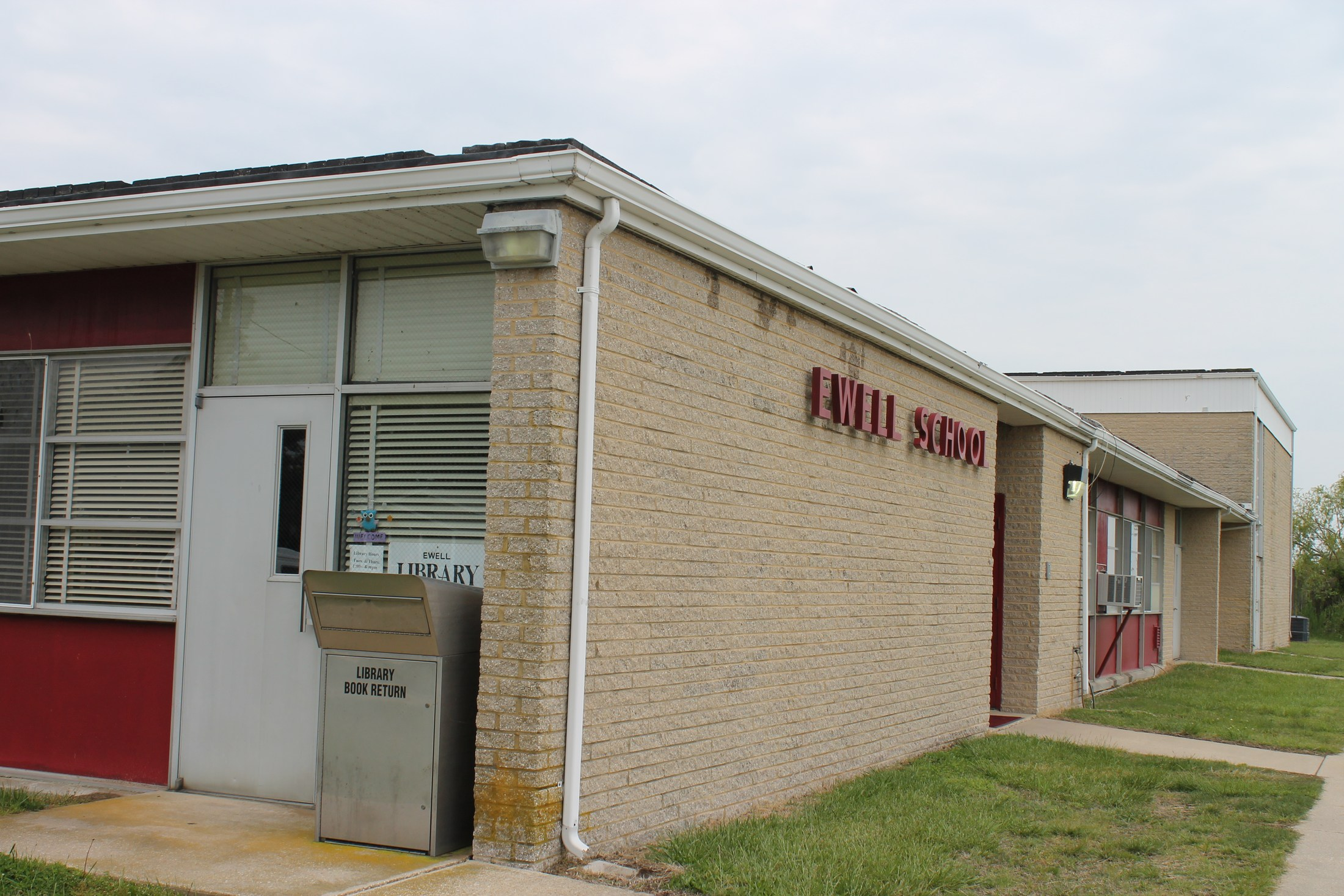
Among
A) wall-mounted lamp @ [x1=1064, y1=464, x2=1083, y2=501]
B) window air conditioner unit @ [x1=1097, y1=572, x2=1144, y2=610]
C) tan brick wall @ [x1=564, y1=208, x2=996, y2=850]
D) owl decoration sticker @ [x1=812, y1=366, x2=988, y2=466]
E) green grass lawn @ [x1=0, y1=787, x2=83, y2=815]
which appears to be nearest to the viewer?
tan brick wall @ [x1=564, y1=208, x2=996, y2=850]

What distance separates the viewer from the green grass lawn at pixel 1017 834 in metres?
6.01

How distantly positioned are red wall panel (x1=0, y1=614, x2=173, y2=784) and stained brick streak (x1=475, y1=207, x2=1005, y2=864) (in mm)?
2934

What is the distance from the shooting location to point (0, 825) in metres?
6.30

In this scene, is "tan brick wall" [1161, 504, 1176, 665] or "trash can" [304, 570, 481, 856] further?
"tan brick wall" [1161, 504, 1176, 665]

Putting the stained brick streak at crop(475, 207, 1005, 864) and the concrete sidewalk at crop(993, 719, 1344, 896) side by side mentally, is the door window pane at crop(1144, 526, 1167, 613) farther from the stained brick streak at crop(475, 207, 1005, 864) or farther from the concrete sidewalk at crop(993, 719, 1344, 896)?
the stained brick streak at crop(475, 207, 1005, 864)

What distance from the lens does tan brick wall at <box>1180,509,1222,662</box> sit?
2548 cm

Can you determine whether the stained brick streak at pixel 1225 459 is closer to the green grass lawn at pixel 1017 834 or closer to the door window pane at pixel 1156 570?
the door window pane at pixel 1156 570

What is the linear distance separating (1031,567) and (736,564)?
7.10m

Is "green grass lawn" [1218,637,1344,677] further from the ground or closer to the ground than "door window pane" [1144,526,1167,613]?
closer to the ground

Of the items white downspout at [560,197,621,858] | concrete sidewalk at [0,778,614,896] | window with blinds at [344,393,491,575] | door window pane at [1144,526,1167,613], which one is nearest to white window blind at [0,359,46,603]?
concrete sidewalk at [0,778,614,896]

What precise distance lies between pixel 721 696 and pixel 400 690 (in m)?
2.11

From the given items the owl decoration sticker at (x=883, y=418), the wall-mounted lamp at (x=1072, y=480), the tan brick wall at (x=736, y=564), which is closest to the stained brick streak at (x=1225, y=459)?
the wall-mounted lamp at (x=1072, y=480)

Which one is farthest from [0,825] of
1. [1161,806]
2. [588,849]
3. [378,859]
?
[1161,806]

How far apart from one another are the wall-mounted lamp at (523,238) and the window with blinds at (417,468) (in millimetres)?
1101
